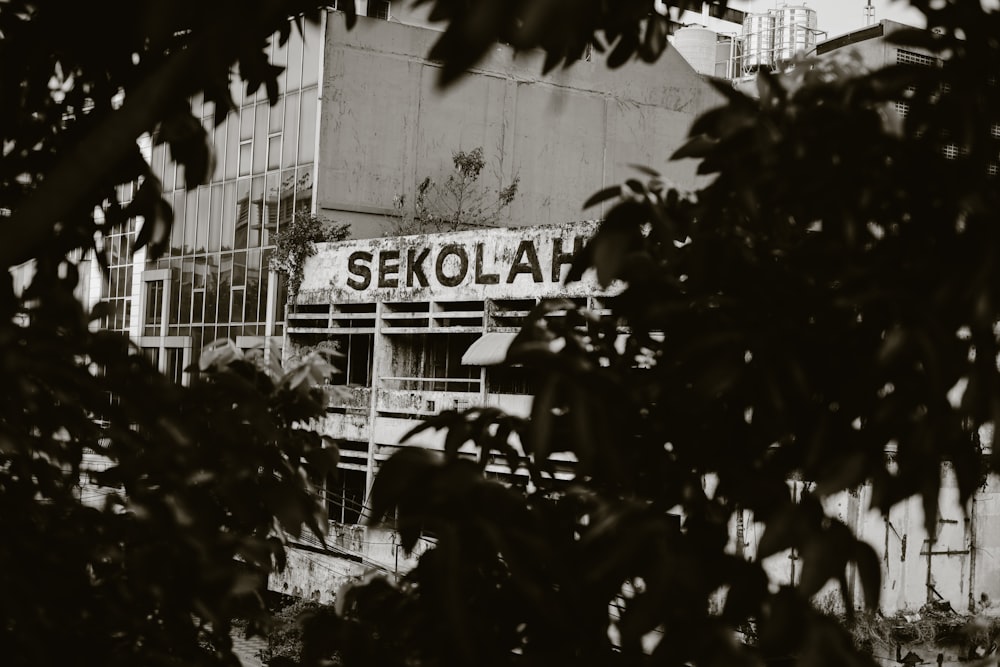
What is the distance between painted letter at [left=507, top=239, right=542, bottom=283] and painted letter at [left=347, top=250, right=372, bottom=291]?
141 inches

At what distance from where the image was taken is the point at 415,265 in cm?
2208

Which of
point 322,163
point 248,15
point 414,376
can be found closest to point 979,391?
point 248,15

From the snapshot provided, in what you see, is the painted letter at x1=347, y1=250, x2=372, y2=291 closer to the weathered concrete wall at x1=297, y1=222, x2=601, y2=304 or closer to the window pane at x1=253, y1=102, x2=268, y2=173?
the weathered concrete wall at x1=297, y1=222, x2=601, y2=304

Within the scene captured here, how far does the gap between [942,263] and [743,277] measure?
1.04 ft

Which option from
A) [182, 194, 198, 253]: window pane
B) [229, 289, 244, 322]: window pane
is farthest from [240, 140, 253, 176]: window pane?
[229, 289, 244, 322]: window pane

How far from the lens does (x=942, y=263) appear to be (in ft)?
5.43

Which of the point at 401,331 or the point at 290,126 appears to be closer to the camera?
the point at 401,331

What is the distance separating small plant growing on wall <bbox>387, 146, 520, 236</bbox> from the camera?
83.1 feet

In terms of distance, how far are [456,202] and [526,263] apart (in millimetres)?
6043

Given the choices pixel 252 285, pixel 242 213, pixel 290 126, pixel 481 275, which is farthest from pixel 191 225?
pixel 481 275

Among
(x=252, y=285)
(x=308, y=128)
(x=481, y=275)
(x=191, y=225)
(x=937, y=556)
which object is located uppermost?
(x=308, y=128)

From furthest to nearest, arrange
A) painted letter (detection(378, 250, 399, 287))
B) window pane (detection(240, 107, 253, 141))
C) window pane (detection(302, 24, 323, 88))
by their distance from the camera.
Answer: window pane (detection(240, 107, 253, 141)) → window pane (detection(302, 24, 323, 88)) → painted letter (detection(378, 250, 399, 287))

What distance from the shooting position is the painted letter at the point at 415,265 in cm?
2197

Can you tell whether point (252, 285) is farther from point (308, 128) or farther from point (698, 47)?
point (698, 47)
